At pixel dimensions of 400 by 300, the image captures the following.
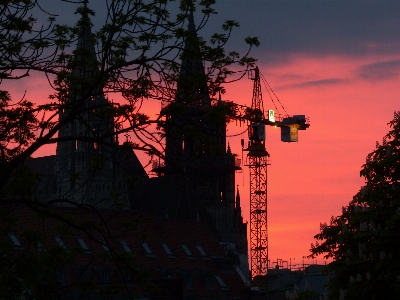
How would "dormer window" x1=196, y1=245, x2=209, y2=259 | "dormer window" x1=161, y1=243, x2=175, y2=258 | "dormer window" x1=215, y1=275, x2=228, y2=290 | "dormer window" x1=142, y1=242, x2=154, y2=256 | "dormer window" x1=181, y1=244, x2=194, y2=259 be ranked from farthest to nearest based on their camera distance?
"dormer window" x1=196, y1=245, x2=209, y2=259
"dormer window" x1=181, y1=244, x2=194, y2=259
"dormer window" x1=215, y1=275, x2=228, y2=290
"dormer window" x1=161, y1=243, x2=175, y2=258
"dormer window" x1=142, y1=242, x2=154, y2=256

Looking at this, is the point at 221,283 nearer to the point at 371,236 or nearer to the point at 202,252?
the point at 202,252

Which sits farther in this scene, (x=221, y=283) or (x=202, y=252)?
(x=202, y=252)

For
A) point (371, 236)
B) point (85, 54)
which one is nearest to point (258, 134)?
point (371, 236)

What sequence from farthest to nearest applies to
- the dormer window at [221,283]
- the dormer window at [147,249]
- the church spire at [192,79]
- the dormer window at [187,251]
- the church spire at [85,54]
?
the dormer window at [187,251] → the dormer window at [221,283] → the dormer window at [147,249] → the church spire at [85,54] → the church spire at [192,79]

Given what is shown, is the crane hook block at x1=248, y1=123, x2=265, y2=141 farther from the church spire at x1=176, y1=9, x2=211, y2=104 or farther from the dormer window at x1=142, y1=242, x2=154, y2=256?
the church spire at x1=176, y1=9, x2=211, y2=104

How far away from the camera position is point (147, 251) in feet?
→ 304

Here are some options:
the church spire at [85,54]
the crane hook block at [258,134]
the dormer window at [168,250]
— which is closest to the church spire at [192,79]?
the church spire at [85,54]

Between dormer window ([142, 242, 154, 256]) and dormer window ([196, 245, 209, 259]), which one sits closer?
dormer window ([142, 242, 154, 256])

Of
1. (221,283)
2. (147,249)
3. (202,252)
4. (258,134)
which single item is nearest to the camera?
(147,249)

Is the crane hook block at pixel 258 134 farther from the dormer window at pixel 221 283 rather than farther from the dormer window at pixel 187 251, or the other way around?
the dormer window at pixel 221 283

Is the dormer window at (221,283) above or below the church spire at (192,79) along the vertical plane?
below

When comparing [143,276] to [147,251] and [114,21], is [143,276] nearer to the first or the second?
[114,21]

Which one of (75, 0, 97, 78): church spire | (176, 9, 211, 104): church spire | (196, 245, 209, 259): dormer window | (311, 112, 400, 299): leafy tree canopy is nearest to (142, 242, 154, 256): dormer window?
(196, 245, 209, 259): dormer window

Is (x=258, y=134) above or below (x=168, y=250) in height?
above
